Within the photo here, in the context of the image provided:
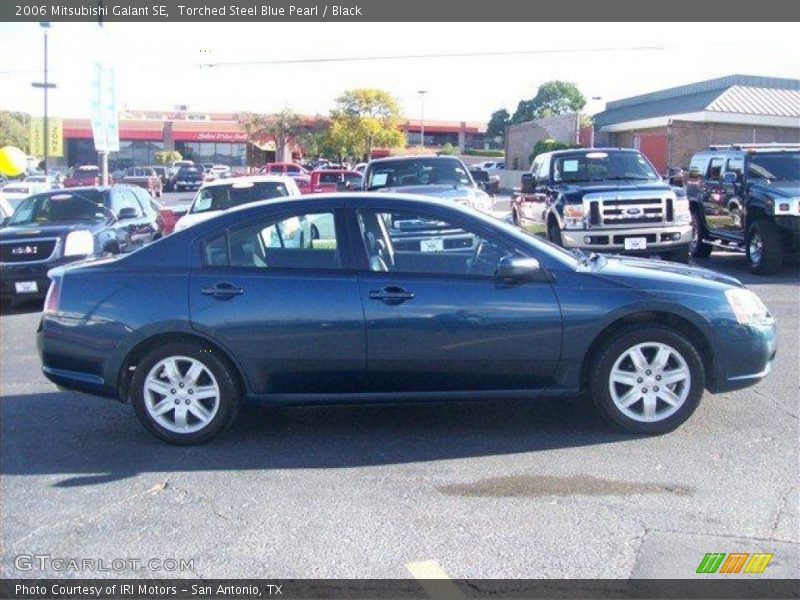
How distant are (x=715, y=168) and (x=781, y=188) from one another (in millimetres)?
1782

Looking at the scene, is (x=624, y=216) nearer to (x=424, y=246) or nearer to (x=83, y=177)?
(x=424, y=246)

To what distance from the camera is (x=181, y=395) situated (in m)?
5.92

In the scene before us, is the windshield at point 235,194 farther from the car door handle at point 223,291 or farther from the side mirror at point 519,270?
the side mirror at point 519,270

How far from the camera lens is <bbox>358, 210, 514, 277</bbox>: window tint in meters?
5.94

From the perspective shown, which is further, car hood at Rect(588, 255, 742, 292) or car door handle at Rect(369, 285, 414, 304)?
car hood at Rect(588, 255, 742, 292)

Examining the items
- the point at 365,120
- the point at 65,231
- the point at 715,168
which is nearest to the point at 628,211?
the point at 715,168

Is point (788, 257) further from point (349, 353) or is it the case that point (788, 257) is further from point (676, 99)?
point (676, 99)

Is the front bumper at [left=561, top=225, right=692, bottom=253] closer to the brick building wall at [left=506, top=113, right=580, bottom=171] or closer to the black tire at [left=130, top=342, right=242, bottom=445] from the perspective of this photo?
the black tire at [left=130, top=342, right=242, bottom=445]

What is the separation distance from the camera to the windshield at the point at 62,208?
521 inches

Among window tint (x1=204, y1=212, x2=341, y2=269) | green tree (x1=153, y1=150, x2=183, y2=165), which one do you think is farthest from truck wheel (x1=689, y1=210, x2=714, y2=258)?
green tree (x1=153, y1=150, x2=183, y2=165)

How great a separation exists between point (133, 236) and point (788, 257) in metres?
10.2

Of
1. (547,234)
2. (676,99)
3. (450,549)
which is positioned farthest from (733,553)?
(676,99)

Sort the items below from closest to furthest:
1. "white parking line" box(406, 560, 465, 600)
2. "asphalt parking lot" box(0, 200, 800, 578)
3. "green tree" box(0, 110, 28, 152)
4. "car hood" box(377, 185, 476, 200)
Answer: "white parking line" box(406, 560, 465, 600) → "asphalt parking lot" box(0, 200, 800, 578) → "car hood" box(377, 185, 476, 200) → "green tree" box(0, 110, 28, 152)

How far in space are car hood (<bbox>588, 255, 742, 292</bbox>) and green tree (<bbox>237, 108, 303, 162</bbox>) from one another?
177 feet
